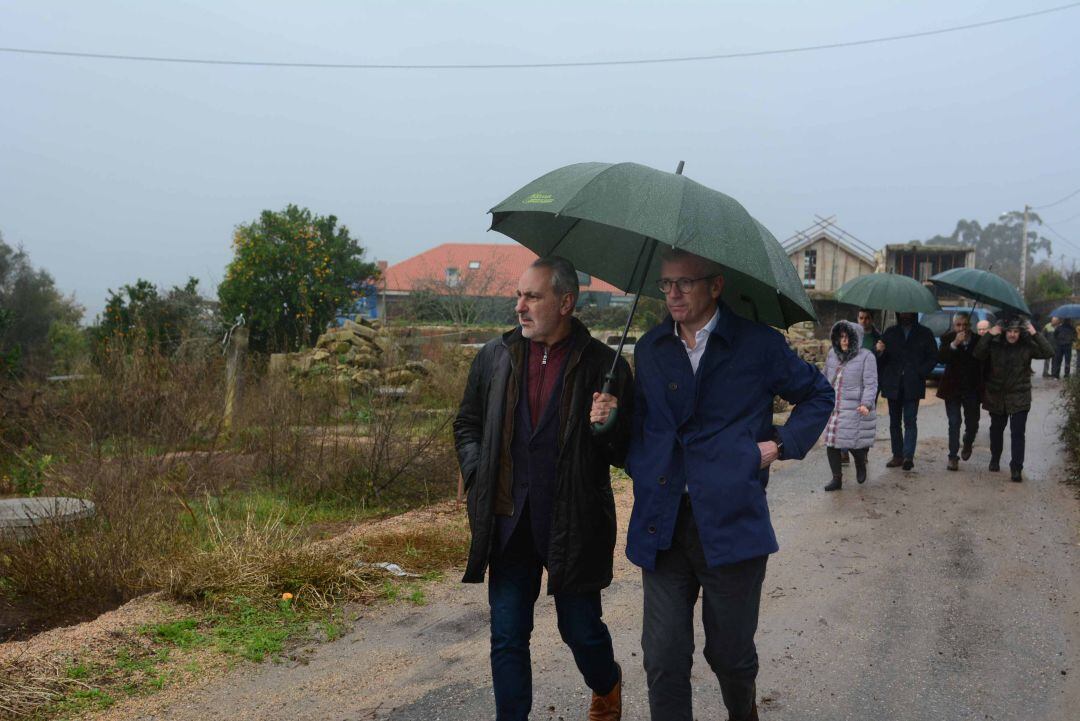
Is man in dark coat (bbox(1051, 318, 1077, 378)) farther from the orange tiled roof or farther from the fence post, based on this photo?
the orange tiled roof

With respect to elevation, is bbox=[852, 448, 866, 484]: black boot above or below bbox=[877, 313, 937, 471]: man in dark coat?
below

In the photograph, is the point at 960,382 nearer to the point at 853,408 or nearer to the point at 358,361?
the point at 853,408

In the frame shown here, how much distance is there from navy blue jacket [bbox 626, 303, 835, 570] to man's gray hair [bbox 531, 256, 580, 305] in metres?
0.35

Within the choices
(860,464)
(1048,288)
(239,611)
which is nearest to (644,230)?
(239,611)

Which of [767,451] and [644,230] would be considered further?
[767,451]

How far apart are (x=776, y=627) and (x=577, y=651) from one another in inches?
81.5

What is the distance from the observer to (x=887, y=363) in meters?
10.6

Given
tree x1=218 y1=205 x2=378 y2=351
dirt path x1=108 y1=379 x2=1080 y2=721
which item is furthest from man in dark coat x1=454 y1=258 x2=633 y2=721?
tree x1=218 y1=205 x2=378 y2=351

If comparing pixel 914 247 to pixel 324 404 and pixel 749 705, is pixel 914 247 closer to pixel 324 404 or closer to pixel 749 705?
pixel 324 404

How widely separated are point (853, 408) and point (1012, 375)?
1.78m

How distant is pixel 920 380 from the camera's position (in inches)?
408

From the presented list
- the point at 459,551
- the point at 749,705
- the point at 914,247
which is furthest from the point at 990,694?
the point at 914,247

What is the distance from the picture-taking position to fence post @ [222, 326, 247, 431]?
9664mm

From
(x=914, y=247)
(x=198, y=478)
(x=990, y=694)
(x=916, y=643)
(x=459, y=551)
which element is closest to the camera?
(x=990, y=694)
